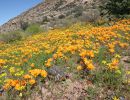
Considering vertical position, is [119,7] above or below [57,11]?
above

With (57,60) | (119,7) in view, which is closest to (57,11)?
(119,7)

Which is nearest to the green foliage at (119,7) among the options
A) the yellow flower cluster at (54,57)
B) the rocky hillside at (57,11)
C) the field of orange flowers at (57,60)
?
the yellow flower cluster at (54,57)

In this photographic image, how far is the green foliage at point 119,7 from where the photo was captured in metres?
19.3

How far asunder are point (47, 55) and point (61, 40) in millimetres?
2683

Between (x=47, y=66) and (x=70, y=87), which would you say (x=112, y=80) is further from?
(x=47, y=66)

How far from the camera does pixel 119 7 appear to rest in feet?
64.4

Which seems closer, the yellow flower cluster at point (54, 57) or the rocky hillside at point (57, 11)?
the yellow flower cluster at point (54, 57)

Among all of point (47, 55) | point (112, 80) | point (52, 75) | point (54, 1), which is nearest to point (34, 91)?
point (52, 75)

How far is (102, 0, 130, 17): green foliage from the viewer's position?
1932 centimetres

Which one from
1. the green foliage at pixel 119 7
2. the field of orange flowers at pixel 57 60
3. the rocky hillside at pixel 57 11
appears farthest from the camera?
the rocky hillside at pixel 57 11

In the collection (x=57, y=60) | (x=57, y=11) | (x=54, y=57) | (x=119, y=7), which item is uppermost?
(x=54, y=57)

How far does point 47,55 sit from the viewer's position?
34.9 feet

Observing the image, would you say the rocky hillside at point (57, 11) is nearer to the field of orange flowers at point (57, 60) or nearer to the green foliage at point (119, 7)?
the green foliage at point (119, 7)

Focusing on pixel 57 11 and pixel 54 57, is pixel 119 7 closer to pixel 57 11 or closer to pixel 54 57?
pixel 54 57
